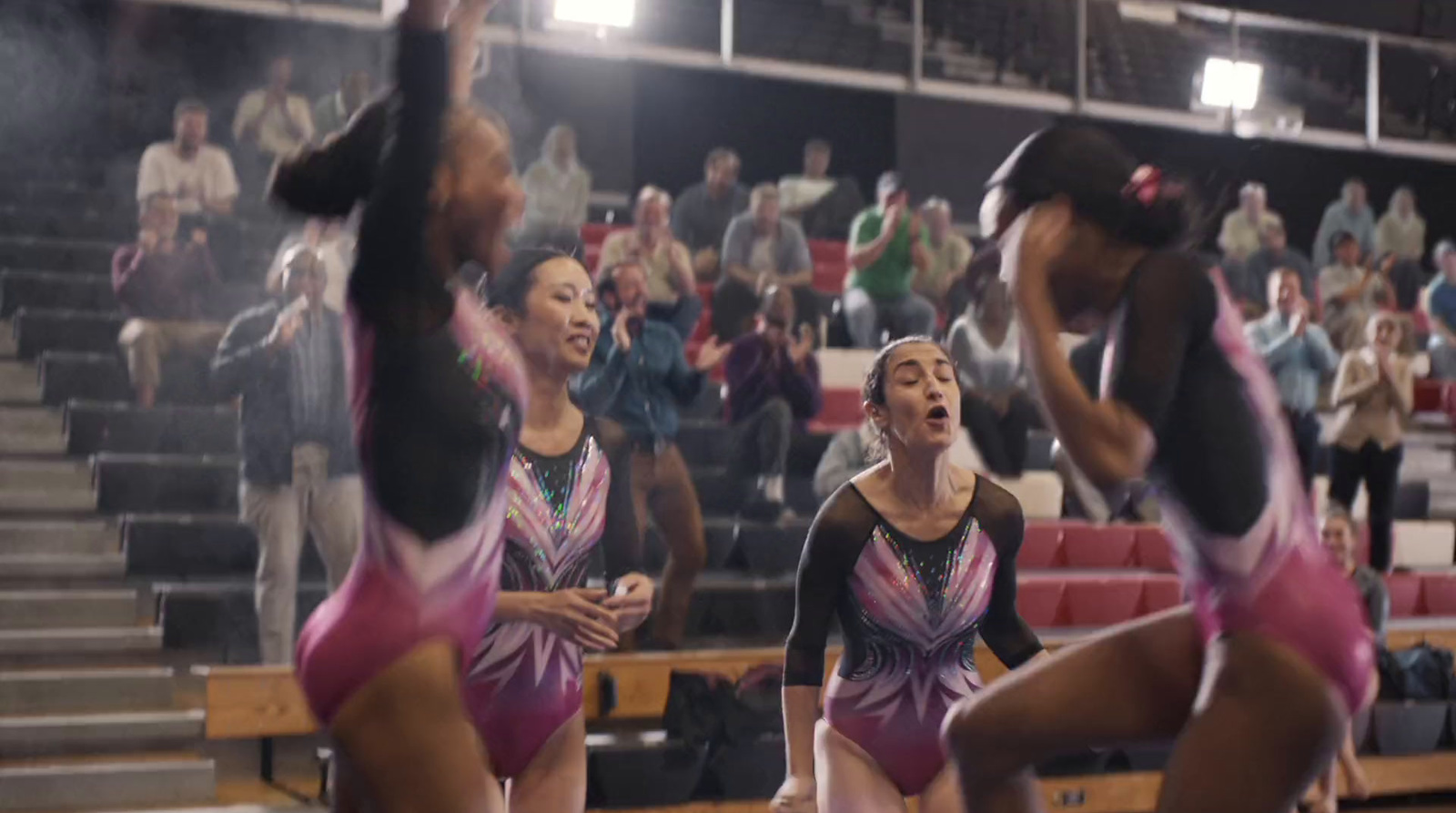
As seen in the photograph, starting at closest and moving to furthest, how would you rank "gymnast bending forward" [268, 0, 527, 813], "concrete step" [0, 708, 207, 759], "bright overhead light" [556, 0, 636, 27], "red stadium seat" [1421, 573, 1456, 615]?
"gymnast bending forward" [268, 0, 527, 813] < "concrete step" [0, 708, 207, 759] < "red stadium seat" [1421, 573, 1456, 615] < "bright overhead light" [556, 0, 636, 27]

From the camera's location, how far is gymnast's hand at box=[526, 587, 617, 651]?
3400mm

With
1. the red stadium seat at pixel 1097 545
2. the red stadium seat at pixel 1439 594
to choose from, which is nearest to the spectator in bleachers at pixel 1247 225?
the red stadium seat at pixel 1439 594

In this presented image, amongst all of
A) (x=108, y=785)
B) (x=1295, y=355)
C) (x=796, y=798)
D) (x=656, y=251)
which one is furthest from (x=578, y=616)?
(x=1295, y=355)

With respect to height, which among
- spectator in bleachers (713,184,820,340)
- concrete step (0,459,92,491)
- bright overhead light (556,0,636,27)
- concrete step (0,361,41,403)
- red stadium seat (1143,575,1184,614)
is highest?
Result: bright overhead light (556,0,636,27)

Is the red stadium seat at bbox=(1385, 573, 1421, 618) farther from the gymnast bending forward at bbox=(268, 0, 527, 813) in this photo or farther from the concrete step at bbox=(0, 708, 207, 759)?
the gymnast bending forward at bbox=(268, 0, 527, 813)

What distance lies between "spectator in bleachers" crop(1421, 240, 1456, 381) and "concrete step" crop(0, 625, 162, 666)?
9906 mm

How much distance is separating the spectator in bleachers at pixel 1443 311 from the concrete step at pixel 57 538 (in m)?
9.81

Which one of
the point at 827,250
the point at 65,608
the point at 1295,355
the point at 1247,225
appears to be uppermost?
the point at 1247,225

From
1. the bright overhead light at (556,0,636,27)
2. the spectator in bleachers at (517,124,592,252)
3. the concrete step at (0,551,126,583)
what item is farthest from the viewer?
the bright overhead light at (556,0,636,27)

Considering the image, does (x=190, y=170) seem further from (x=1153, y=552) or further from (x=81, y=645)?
(x=1153, y=552)

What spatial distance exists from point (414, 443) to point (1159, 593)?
24.0 ft

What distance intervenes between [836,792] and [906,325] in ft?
21.6

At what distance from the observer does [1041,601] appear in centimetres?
888

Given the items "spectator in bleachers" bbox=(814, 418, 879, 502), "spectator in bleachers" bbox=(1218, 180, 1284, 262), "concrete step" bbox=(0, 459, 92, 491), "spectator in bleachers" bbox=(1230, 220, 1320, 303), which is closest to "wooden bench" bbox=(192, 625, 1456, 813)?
"spectator in bleachers" bbox=(814, 418, 879, 502)
